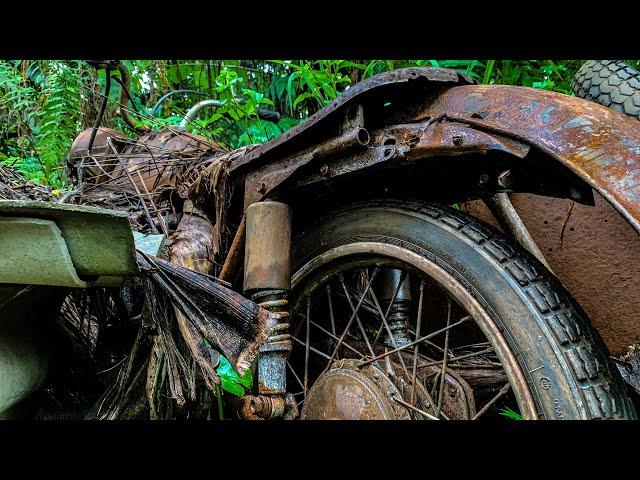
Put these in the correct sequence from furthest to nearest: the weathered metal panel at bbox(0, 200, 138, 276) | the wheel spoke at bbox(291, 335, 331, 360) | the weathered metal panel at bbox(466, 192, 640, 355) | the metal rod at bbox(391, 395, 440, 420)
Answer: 1. the wheel spoke at bbox(291, 335, 331, 360)
2. the weathered metal panel at bbox(466, 192, 640, 355)
3. the metal rod at bbox(391, 395, 440, 420)
4. the weathered metal panel at bbox(0, 200, 138, 276)

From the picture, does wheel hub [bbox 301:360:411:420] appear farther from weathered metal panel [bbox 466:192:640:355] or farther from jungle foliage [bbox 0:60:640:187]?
jungle foliage [bbox 0:60:640:187]

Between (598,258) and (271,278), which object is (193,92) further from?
(598,258)

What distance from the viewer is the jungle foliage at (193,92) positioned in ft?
13.9

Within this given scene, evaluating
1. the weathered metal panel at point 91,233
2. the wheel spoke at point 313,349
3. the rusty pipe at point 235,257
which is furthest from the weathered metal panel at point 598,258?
the weathered metal panel at point 91,233

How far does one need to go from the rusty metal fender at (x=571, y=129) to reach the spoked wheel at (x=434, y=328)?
0.36 metres

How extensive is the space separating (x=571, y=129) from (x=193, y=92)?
153 inches

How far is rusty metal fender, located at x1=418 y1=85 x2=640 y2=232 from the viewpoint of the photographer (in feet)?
4.03

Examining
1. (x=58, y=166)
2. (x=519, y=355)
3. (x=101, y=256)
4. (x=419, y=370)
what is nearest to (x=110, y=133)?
(x=58, y=166)

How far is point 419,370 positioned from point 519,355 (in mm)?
517

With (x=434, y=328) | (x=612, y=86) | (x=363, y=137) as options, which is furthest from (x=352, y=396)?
(x=612, y=86)

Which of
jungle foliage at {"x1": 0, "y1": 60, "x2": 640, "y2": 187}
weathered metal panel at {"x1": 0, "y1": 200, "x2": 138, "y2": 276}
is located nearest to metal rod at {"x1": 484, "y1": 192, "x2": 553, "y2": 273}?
weathered metal panel at {"x1": 0, "y1": 200, "x2": 138, "y2": 276}

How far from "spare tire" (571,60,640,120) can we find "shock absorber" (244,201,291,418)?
1305 mm

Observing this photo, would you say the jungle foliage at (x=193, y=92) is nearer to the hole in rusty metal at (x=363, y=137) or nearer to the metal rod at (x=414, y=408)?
the hole in rusty metal at (x=363, y=137)
